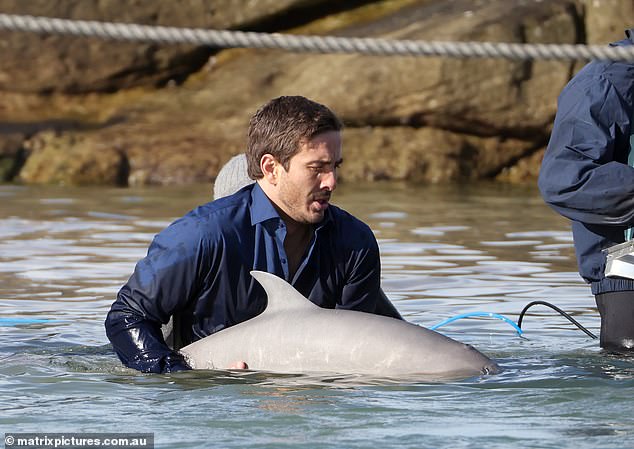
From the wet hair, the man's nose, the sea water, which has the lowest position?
the sea water

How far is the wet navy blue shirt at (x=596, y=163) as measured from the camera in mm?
5613

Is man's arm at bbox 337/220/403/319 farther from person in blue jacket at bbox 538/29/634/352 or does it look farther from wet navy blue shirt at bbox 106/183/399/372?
person in blue jacket at bbox 538/29/634/352

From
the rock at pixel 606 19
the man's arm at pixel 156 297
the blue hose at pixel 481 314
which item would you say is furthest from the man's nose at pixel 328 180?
the rock at pixel 606 19

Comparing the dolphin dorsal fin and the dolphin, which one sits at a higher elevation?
the dolphin dorsal fin

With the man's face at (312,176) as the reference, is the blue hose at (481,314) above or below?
below

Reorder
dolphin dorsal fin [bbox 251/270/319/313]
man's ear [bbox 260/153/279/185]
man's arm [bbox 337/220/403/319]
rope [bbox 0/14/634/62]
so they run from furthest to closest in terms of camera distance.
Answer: man's arm [bbox 337/220/403/319] < man's ear [bbox 260/153/279/185] < dolphin dorsal fin [bbox 251/270/319/313] < rope [bbox 0/14/634/62]

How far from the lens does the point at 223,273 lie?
5461 millimetres

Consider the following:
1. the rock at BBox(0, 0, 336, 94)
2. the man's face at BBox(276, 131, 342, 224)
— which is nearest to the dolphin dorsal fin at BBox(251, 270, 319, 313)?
the man's face at BBox(276, 131, 342, 224)

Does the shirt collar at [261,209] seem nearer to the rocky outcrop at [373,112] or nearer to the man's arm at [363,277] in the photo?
the man's arm at [363,277]

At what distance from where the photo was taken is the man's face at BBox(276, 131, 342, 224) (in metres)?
5.39

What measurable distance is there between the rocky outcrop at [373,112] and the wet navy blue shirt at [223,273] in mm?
13320

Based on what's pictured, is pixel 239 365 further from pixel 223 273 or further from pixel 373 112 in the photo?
pixel 373 112

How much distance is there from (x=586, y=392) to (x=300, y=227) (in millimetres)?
1346

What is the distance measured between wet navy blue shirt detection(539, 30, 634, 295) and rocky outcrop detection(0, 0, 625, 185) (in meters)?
13.0
